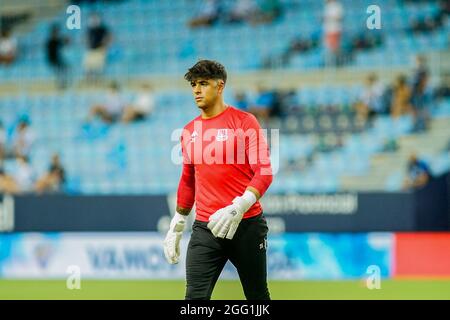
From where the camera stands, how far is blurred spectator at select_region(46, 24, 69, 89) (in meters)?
19.4

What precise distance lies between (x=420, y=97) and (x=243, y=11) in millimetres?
4246

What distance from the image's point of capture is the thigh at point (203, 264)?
265 inches

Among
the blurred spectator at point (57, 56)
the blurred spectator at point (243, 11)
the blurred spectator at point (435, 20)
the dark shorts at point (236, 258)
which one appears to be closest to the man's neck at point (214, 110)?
the dark shorts at point (236, 258)

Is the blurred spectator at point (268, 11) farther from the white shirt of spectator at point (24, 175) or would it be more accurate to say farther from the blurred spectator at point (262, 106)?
the white shirt of spectator at point (24, 175)

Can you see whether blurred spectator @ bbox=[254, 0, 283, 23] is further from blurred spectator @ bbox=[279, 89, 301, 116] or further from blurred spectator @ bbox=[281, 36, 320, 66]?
blurred spectator @ bbox=[279, 89, 301, 116]

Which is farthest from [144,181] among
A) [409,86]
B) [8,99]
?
[409,86]

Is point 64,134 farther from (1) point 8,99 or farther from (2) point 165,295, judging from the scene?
(2) point 165,295

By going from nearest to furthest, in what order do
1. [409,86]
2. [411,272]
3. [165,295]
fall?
[165,295]
[411,272]
[409,86]

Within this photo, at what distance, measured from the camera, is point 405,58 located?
18281mm

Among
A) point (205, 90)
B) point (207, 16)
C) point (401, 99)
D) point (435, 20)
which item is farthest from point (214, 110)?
point (207, 16)

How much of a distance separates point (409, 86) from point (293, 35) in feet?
9.50

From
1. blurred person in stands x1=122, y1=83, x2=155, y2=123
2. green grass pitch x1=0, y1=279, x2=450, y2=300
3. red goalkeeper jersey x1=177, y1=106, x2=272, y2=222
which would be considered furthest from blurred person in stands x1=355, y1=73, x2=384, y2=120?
red goalkeeper jersey x1=177, y1=106, x2=272, y2=222

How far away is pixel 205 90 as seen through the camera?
679 cm

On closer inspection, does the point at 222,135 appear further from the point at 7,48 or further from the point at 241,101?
the point at 7,48
